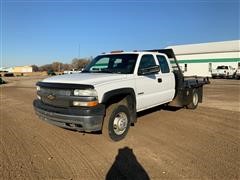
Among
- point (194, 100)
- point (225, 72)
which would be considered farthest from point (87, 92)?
point (225, 72)

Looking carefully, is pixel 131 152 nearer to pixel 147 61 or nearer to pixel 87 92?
pixel 87 92

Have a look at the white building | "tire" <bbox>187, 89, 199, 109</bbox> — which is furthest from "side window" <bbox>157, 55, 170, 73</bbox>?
the white building

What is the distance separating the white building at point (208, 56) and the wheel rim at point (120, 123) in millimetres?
34552

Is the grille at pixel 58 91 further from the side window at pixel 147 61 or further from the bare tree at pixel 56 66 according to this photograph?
the bare tree at pixel 56 66

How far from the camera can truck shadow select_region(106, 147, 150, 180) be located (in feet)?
11.9

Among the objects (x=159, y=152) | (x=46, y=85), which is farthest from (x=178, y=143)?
(x=46, y=85)

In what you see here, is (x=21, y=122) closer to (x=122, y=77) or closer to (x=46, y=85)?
(x=46, y=85)

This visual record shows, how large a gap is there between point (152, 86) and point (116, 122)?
1612 mm

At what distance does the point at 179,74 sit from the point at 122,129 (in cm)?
332

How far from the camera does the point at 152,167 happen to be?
3916 millimetres

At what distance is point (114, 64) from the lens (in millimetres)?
6188

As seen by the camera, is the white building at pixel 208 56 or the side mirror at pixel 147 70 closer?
the side mirror at pixel 147 70

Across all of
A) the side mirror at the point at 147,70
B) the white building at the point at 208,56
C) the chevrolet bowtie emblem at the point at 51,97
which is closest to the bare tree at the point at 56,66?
the white building at the point at 208,56

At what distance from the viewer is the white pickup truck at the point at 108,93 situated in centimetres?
456
